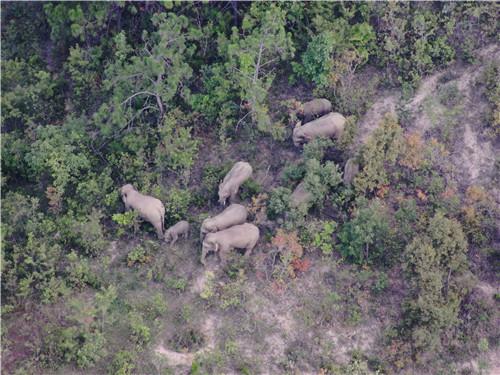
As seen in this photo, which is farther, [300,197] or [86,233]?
[300,197]

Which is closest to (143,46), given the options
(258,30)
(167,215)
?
(258,30)

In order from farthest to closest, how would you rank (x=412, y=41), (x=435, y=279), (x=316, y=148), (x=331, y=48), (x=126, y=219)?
(x=412, y=41)
(x=331, y=48)
(x=316, y=148)
(x=126, y=219)
(x=435, y=279)

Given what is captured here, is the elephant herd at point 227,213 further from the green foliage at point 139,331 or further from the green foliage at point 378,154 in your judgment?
the green foliage at point 139,331

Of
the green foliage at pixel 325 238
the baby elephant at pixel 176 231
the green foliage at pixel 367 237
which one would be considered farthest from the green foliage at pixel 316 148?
the baby elephant at pixel 176 231

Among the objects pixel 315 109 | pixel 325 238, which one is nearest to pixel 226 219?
pixel 325 238

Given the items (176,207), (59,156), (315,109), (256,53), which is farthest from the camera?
(315,109)

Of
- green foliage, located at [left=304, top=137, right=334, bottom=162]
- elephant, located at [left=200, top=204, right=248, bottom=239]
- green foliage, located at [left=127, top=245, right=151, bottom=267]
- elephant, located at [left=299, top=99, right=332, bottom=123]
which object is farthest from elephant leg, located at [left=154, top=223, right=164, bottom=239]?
elephant, located at [left=299, top=99, right=332, bottom=123]

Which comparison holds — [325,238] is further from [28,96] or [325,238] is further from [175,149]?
[28,96]

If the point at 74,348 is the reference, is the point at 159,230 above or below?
above
